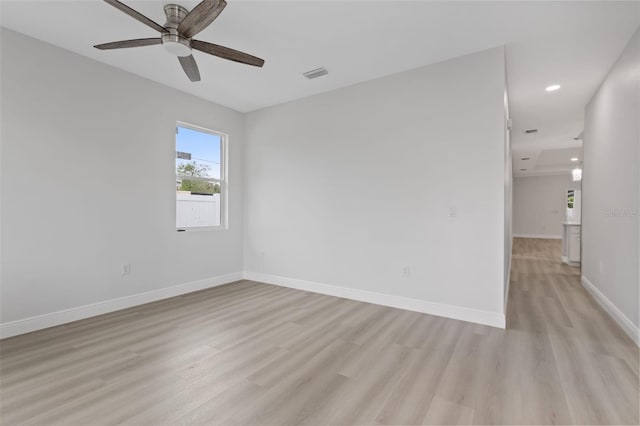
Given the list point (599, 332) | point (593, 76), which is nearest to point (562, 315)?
point (599, 332)

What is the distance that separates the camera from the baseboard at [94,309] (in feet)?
9.48

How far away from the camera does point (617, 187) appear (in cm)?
326

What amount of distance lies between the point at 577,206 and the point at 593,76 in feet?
16.7

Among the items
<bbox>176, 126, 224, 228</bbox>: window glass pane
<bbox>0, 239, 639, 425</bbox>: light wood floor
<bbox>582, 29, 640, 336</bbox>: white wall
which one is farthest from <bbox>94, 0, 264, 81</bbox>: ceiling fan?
<bbox>582, 29, 640, 336</bbox>: white wall

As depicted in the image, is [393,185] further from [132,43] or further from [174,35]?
[132,43]

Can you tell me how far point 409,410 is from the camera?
70.5 inches

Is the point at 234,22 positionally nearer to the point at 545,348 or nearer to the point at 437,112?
the point at 437,112

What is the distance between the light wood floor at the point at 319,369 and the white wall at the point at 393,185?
606mm

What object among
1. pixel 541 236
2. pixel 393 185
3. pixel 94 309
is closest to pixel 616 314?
pixel 393 185

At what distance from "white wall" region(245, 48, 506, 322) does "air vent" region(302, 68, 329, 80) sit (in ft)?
1.70

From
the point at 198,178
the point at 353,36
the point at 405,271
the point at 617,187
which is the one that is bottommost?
the point at 405,271

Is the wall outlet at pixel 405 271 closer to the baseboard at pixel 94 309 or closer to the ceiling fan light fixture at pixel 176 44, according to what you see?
the baseboard at pixel 94 309

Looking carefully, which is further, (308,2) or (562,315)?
(562,315)

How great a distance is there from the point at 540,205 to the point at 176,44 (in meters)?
14.5
